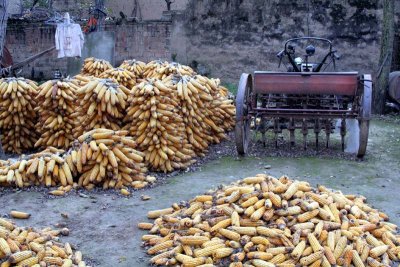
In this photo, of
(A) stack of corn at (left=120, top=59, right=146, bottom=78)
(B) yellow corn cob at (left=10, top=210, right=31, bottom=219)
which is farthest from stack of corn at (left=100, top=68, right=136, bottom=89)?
(B) yellow corn cob at (left=10, top=210, right=31, bottom=219)

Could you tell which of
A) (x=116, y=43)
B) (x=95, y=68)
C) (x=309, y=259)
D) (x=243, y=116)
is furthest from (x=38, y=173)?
(x=116, y=43)

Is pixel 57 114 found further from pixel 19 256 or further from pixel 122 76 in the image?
pixel 19 256

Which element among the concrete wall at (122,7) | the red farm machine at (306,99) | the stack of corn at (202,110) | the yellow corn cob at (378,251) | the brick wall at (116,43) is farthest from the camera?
the concrete wall at (122,7)

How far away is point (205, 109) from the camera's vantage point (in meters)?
10.1

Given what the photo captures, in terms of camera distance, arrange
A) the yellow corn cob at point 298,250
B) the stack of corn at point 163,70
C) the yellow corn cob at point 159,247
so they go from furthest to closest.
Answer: the stack of corn at point 163,70 → the yellow corn cob at point 159,247 → the yellow corn cob at point 298,250

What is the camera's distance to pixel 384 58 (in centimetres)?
1411

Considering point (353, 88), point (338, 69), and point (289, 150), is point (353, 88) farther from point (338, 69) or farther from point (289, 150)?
point (338, 69)

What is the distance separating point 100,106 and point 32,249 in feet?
13.4

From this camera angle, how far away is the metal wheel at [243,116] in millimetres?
9258

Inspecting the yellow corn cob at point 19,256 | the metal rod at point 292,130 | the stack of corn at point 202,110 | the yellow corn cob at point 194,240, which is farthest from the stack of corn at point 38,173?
the metal rod at point 292,130

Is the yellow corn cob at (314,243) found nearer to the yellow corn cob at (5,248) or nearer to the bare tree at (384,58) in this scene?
the yellow corn cob at (5,248)

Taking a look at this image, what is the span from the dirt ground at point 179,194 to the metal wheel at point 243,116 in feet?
0.91

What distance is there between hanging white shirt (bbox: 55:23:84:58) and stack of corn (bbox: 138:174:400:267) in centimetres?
1115

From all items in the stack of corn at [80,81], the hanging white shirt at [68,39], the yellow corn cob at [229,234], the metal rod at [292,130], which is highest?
the hanging white shirt at [68,39]
